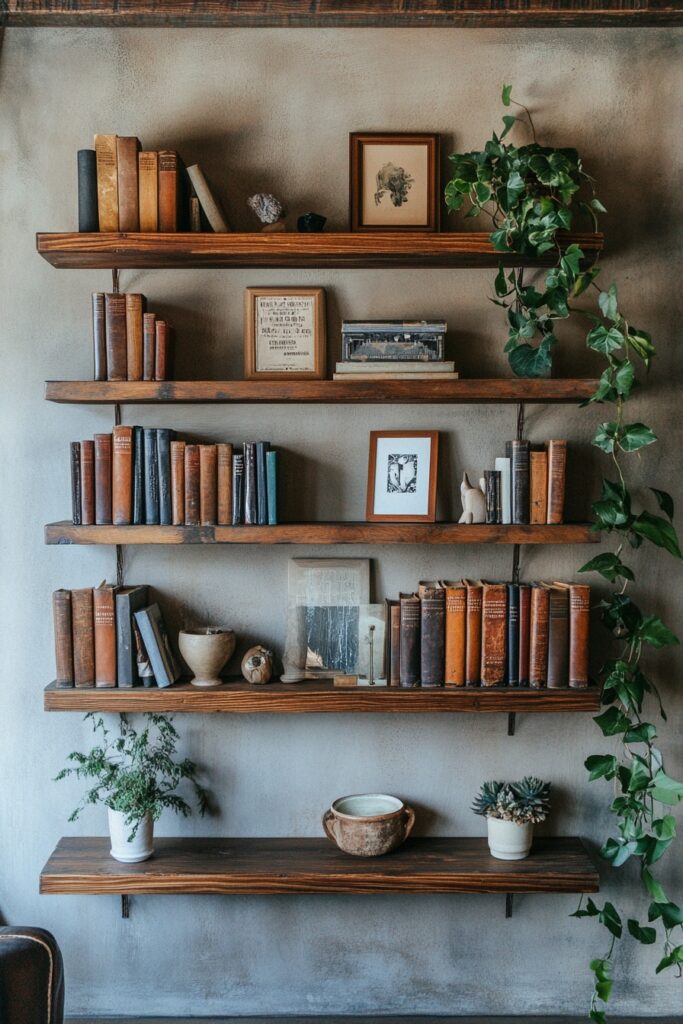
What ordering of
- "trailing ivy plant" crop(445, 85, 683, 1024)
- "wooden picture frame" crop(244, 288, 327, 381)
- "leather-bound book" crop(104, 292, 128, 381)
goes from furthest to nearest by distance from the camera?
"wooden picture frame" crop(244, 288, 327, 381)
"leather-bound book" crop(104, 292, 128, 381)
"trailing ivy plant" crop(445, 85, 683, 1024)

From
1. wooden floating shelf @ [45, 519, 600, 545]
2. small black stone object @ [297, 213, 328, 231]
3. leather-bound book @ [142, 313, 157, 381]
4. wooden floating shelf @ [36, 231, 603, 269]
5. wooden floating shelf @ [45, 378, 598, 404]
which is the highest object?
small black stone object @ [297, 213, 328, 231]

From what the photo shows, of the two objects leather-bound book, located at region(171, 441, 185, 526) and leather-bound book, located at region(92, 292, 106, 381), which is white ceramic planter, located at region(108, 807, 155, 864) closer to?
leather-bound book, located at region(171, 441, 185, 526)

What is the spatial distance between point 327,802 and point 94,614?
32.6 inches

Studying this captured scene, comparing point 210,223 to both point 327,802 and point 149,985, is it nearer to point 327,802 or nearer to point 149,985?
point 327,802

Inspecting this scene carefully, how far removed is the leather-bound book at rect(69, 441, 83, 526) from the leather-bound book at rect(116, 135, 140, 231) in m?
0.56

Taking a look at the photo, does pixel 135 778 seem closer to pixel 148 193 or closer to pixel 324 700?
pixel 324 700

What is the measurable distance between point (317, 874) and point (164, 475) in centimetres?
107

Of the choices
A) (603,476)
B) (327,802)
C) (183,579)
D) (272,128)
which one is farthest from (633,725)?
(272,128)

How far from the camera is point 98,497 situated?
91.4 inches

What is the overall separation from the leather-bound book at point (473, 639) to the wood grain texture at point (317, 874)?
18.7 inches

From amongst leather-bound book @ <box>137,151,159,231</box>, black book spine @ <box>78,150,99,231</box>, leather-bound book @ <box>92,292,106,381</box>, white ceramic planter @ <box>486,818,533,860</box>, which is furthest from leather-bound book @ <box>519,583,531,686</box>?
black book spine @ <box>78,150,99,231</box>

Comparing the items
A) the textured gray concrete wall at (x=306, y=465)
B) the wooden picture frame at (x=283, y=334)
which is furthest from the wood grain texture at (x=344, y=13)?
the wooden picture frame at (x=283, y=334)

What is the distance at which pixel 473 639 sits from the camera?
236 centimetres

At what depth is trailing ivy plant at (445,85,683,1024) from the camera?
86.7 inches
